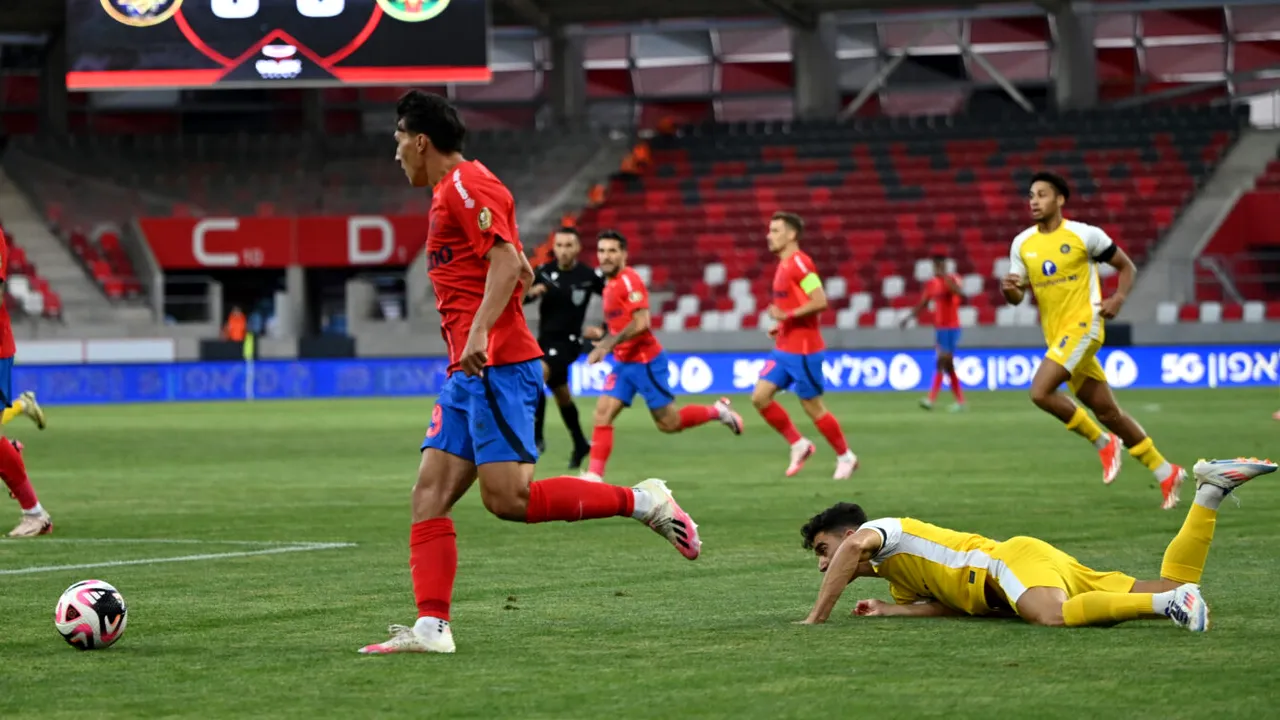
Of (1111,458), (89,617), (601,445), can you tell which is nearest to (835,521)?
(89,617)

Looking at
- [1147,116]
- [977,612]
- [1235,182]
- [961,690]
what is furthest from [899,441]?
[1147,116]

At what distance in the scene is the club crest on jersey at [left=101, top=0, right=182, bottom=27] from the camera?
80.7ft

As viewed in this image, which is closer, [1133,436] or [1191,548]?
[1191,548]

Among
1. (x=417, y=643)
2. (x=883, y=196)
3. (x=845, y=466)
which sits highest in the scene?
(x=883, y=196)

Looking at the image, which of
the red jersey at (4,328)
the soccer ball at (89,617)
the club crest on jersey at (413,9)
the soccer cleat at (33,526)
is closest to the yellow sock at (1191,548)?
the soccer ball at (89,617)

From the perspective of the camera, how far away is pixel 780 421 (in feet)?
53.0

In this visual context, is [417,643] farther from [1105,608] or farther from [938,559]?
[1105,608]

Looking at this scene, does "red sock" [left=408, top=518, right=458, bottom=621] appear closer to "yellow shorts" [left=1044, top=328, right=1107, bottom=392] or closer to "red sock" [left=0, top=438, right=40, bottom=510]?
"red sock" [left=0, top=438, right=40, bottom=510]

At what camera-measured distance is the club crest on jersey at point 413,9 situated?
25200mm

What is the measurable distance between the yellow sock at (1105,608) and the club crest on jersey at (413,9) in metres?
19.6

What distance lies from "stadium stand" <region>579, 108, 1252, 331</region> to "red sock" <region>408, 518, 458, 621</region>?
30541 millimetres

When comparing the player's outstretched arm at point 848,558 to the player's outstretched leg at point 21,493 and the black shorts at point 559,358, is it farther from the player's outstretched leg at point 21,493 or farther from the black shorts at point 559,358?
the black shorts at point 559,358

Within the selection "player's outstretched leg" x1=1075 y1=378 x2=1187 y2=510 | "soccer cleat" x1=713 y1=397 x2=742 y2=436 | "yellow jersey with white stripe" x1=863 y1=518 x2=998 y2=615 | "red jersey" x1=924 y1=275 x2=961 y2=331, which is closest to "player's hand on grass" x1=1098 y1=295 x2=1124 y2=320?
"player's outstretched leg" x1=1075 y1=378 x2=1187 y2=510

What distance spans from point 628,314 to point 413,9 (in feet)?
36.5
